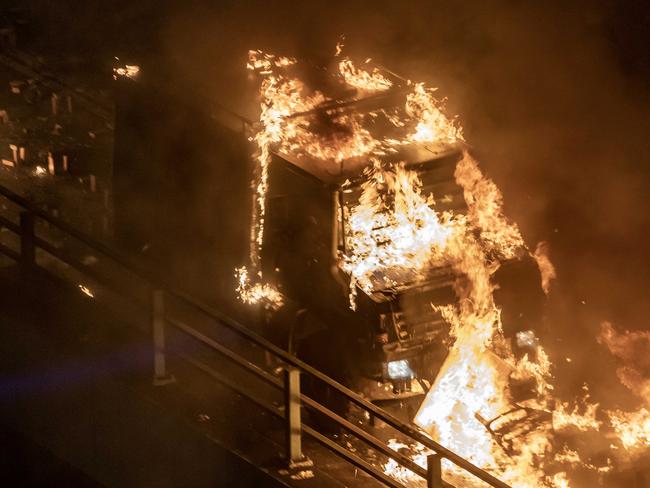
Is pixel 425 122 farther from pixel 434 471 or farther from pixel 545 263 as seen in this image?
pixel 434 471

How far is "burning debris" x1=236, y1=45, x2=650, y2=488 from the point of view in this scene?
294 inches

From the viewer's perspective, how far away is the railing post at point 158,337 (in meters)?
5.30

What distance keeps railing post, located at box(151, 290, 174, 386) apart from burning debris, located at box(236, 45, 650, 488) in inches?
105

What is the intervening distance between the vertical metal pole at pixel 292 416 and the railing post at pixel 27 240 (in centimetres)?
244

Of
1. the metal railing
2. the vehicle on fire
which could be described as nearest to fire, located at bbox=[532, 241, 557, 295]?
the vehicle on fire

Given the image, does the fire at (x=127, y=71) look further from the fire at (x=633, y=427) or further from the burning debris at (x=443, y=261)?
the fire at (x=633, y=427)


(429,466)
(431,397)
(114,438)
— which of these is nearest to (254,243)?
(431,397)

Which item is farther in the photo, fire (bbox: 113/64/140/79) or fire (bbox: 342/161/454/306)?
fire (bbox: 113/64/140/79)

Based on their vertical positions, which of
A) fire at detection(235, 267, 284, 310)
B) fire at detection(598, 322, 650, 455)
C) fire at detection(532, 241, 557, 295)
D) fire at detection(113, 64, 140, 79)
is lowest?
fire at detection(598, 322, 650, 455)

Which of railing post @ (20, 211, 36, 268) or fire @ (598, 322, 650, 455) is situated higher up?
railing post @ (20, 211, 36, 268)

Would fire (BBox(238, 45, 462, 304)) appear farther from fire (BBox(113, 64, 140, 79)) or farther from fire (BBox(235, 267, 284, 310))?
fire (BBox(113, 64, 140, 79))

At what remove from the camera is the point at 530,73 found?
490 inches

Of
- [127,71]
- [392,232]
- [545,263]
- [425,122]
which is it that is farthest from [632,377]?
[127,71]

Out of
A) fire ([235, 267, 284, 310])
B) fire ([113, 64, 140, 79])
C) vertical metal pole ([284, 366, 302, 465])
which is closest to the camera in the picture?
vertical metal pole ([284, 366, 302, 465])
